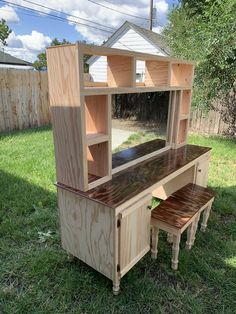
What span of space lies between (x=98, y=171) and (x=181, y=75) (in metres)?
1.35

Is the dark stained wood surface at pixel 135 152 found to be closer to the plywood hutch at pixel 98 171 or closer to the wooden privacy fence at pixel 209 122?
the plywood hutch at pixel 98 171

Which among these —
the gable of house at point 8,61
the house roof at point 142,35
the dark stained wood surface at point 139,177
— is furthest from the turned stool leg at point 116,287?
the gable of house at point 8,61

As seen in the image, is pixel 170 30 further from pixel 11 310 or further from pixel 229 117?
pixel 11 310

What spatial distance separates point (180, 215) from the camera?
6.53ft

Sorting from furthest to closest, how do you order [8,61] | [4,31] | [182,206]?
[4,31] → [8,61] → [182,206]

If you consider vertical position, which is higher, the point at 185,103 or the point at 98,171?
the point at 185,103

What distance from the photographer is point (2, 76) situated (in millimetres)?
5531

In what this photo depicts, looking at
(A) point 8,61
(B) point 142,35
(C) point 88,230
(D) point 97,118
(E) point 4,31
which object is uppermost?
(E) point 4,31

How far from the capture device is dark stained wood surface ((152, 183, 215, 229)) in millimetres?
1934

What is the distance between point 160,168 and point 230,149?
3.35 metres

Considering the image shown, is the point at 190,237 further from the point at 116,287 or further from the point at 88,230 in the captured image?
the point at 88,230

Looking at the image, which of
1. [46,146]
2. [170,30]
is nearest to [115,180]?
[46,146]

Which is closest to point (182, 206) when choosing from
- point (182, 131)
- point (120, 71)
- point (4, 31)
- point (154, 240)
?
point (154, 240)

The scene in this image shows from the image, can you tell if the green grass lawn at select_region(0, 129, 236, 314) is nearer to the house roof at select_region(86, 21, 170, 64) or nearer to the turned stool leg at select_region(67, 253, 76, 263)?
the turned stool leg at select_region(67, 253, 76, 263)
